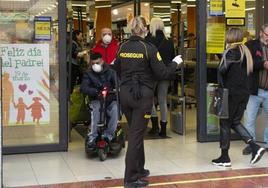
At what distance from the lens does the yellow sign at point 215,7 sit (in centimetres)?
764

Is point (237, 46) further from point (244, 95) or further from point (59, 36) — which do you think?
point (59, 36)

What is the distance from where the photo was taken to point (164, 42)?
810 centimetres

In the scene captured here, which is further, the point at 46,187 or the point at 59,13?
the point at 59,13

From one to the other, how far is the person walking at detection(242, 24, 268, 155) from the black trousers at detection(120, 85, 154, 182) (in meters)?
2.01

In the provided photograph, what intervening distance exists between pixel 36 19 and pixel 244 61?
277cm

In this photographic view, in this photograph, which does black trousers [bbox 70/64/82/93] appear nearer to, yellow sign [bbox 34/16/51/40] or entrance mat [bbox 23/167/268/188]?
yellow sign [bbox 34/16/51/40]

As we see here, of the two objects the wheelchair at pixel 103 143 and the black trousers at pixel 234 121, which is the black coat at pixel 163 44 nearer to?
the wheelchair at pixel 103 143

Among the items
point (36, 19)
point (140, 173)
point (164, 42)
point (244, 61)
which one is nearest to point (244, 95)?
point (244, 61)

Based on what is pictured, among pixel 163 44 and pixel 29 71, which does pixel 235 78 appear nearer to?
pixel 163 44

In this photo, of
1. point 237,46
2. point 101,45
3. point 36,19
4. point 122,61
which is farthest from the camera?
point 101,45

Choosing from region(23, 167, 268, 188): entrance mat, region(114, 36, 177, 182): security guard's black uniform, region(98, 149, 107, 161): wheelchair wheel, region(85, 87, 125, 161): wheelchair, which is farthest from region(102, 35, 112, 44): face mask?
region(23, 167, 268, 188): entrance mat

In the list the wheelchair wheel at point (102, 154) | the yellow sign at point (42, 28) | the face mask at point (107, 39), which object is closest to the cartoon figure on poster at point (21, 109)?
the yellow sign at point (42, 28)

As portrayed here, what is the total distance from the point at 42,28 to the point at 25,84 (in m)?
0.78

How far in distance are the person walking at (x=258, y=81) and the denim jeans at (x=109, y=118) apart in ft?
5.78
